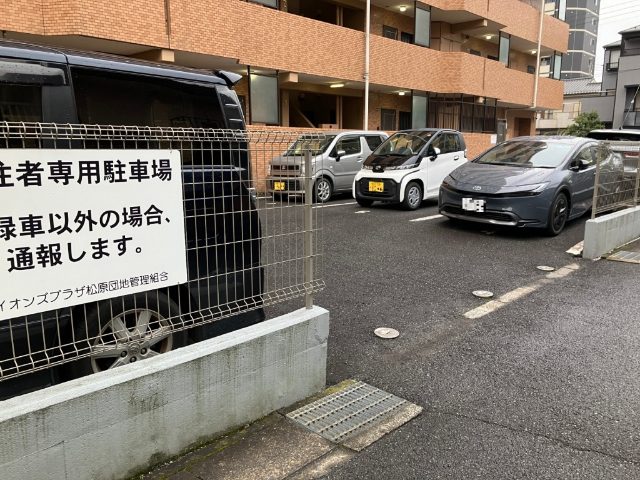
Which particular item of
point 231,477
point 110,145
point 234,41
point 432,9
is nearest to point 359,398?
point 231,477

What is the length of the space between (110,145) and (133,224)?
376 millimetres

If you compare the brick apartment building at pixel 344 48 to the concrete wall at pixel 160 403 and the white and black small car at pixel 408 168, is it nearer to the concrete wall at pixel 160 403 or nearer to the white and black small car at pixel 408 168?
the white and black small car at pixel 408 168

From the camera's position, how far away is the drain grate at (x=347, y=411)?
8.96 ft

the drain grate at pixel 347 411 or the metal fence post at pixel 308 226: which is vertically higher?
the metal fence post at pixel 308 226

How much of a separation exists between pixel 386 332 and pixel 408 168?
257 inches

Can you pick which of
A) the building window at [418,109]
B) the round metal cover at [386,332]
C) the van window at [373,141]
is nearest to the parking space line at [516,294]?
the round metal cover at [386,332]

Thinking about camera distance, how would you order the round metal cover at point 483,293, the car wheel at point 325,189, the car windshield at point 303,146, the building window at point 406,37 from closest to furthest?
the car windshield at point 303,146 < the round metal cover at point 483,293 < the car wheel at point 325,189 < the building window at point 406,37

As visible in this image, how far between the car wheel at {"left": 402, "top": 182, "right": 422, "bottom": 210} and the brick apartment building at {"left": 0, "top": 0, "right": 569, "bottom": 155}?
5.35 meters

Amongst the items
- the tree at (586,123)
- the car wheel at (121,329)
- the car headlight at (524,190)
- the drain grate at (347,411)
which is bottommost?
the drain grate at (347,411)

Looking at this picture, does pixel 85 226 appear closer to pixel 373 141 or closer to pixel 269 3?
pixel 373 141

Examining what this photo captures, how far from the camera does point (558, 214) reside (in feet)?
25.0

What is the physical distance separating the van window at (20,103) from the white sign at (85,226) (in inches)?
22.9

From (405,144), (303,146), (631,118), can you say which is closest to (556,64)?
(631,118)

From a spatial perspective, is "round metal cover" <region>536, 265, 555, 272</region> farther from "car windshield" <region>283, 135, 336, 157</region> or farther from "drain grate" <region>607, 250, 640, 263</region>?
"car windshield" <region>283, 135, 336, 157</region>
